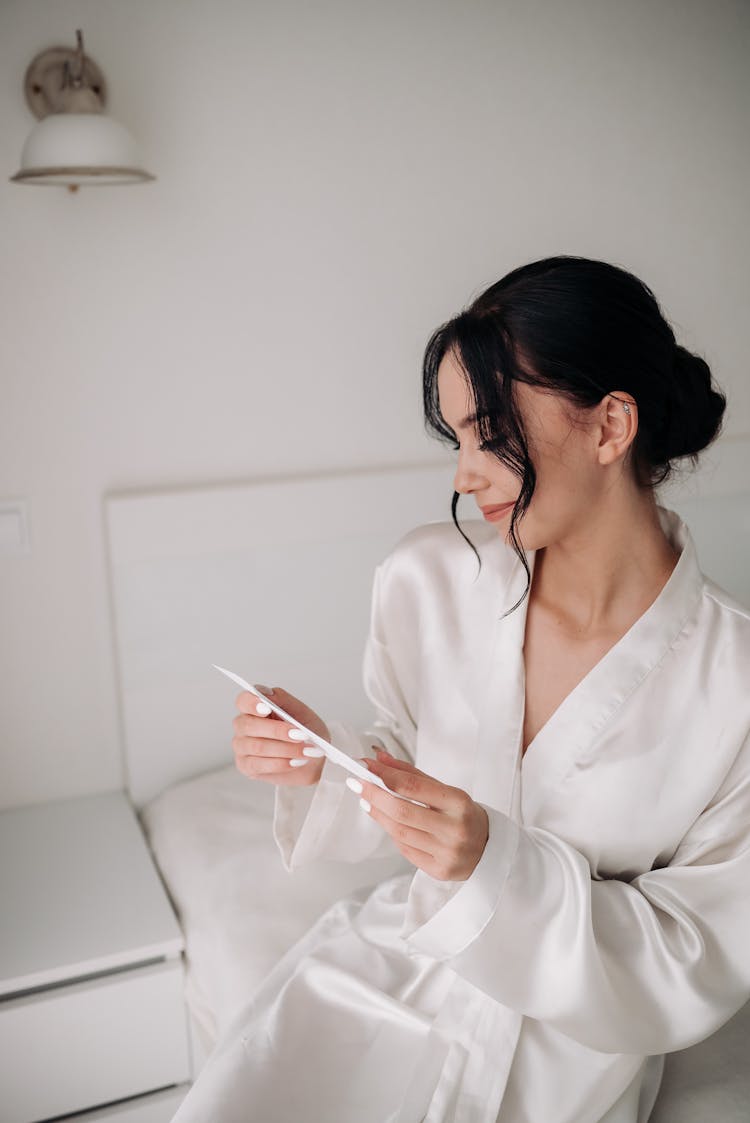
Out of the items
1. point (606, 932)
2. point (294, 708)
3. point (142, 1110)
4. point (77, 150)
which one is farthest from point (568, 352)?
point (142, 1110)

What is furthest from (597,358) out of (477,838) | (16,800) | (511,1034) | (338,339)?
(16,800)

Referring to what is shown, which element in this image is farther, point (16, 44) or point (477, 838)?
point (16, 44)

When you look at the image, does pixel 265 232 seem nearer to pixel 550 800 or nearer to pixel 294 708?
pixel 294 708

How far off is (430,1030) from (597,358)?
29.8 inches

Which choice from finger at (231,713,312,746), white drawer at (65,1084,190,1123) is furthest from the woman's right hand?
white drawer at (65,1084,190,1123)

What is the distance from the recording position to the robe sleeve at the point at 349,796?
132 cm

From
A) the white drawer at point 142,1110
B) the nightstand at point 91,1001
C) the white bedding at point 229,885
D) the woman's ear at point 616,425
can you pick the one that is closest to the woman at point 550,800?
the woman's ear at point 616,425

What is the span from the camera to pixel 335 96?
6.31 feet

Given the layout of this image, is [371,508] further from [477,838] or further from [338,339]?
[477,838]

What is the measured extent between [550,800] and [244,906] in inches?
22.1

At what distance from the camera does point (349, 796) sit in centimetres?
135

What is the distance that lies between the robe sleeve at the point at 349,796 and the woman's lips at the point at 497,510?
28 centimetres

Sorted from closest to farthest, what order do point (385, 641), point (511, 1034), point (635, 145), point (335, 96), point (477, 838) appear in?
point (477, 838)
point (511, 1034)
point (385, 641)
point (335, 96)
point (635, 145)

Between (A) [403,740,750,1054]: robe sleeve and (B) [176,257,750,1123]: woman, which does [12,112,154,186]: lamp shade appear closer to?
(B) [176,257,750,1123]: woman
